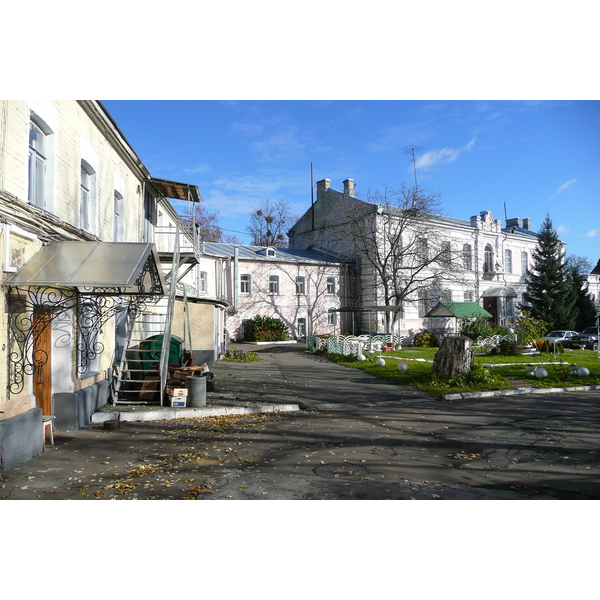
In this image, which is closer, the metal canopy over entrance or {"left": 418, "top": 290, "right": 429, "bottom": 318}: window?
the metal canopy over entrance

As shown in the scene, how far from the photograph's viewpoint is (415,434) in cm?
863

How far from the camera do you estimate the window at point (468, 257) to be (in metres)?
40.3

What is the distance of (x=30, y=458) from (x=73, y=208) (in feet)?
15.0

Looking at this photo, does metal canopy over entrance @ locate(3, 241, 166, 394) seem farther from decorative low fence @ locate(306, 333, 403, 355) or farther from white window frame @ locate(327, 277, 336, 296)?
white window frame @ locate(327, 277, 336, 296)

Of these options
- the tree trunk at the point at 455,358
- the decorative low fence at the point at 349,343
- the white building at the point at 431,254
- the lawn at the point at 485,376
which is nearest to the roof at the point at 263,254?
the white building at the point at 431,254

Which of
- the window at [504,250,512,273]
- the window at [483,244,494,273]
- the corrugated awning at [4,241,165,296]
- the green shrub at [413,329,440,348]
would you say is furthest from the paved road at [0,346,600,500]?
the window at [504,250,512,273]

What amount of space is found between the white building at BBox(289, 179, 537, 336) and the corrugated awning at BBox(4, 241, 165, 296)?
88.1 feet

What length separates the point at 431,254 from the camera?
3716cm

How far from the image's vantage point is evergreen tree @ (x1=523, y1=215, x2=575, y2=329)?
40.9 meters

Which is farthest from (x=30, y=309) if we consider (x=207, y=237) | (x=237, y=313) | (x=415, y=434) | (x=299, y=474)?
(x=207, y=237)

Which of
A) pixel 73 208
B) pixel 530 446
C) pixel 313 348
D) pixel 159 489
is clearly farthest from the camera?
pixel 313 348

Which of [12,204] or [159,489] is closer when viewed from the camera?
[159,489]

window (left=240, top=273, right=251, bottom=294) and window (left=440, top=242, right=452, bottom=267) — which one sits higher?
window (left=440, top=242, right=452, bottom=267)

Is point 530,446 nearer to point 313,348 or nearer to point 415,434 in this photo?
point 415,434
